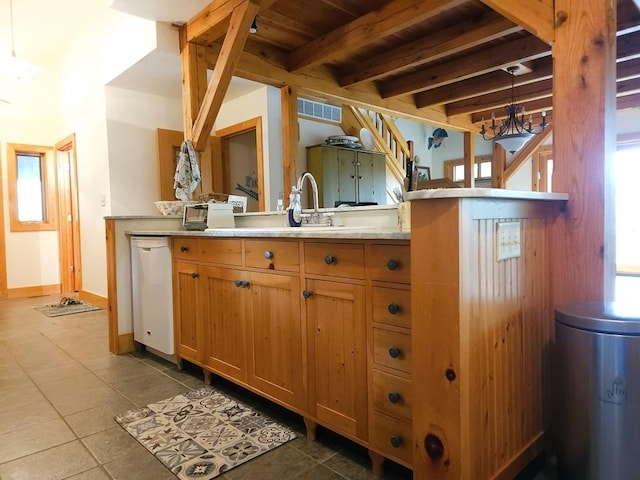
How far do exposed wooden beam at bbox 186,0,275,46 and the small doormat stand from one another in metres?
3.24

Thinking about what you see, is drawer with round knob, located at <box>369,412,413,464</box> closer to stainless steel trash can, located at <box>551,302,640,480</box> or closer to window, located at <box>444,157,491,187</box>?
A: stainless steel trash can, located at <box>551,302,640,480</box>

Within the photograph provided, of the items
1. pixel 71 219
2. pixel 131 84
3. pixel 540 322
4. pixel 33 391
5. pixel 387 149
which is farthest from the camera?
pixel 387 149

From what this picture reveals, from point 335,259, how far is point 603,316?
927 millimetres

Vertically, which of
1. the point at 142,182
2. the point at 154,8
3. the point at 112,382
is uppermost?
the point at 154,8

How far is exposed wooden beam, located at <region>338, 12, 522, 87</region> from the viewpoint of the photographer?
3.04 m

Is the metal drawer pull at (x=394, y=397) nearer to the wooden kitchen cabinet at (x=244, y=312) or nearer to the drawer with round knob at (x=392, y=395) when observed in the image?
the drawer with round knob at (x=392, y=395)

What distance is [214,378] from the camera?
255cm

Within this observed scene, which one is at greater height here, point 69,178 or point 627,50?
point 627,50

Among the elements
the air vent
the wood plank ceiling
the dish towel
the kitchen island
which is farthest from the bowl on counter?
the air vent

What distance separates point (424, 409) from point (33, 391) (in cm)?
238

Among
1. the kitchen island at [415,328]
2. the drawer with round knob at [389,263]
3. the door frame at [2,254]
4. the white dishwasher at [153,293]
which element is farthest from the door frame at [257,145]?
the drawer with round knob at [389,263]

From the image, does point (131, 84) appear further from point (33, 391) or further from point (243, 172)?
point (33, 391)

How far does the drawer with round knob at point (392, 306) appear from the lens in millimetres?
1431

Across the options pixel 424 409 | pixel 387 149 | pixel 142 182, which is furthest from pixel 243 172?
pixel 424 409
